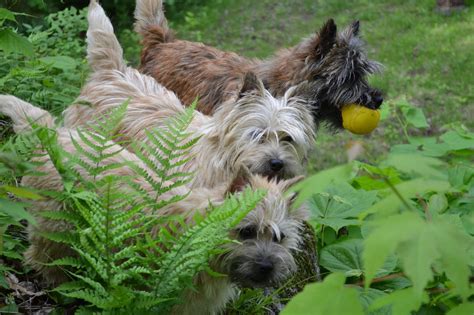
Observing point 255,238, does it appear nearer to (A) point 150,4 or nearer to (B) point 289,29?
(A) point 150,4

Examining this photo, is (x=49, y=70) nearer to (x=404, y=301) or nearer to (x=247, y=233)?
(x=247, y=233)

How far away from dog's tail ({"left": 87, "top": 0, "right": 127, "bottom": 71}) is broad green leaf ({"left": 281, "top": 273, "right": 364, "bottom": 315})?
127 inches

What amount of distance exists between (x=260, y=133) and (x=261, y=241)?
116 centimetres

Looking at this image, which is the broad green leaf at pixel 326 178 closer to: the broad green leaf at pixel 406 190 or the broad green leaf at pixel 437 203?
the broad green leaf at pixel 406 190

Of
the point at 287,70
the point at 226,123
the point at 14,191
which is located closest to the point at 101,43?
the point at 226,123

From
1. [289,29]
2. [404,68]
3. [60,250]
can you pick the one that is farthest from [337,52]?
[289,29]

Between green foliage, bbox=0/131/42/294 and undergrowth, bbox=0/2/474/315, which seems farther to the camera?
green foliage, bbox=0/131/42/294

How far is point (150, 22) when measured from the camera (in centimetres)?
562

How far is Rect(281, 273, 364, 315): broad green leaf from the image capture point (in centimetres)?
132

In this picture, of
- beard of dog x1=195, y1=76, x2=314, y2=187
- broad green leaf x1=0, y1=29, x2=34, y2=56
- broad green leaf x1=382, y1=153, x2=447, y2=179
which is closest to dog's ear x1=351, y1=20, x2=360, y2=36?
beard of dog x1=195, y1=76, x2=314, y2=187

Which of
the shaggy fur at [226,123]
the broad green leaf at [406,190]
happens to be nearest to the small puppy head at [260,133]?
the shaggy fur at [226,123]

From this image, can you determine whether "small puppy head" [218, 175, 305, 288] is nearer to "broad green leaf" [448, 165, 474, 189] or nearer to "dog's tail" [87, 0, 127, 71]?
"broad green leaf" [448, 165, 474, 189]

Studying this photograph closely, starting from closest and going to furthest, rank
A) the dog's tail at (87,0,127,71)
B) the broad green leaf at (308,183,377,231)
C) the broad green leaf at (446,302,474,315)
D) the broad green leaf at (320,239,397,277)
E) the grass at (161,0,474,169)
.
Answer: the broad green leaf at (446,302,474,315)
the broad green leaf at (320,239,397,277)
the broad green leaf at (308,183,377,231)
the dog's tail at (87,0,127,71)
the grass at (161,0,474,169)

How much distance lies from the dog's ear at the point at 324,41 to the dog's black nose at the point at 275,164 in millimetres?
1166
